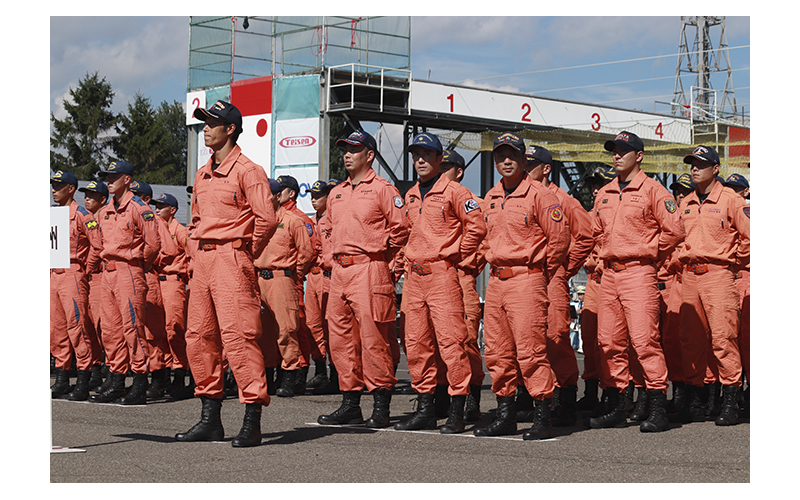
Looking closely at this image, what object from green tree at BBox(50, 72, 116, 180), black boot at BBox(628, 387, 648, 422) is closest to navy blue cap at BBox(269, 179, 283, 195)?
black boot at BBox(628, 387, 648, 422)

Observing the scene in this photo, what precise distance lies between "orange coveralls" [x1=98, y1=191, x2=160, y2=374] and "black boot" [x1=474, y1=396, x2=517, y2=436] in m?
3.97

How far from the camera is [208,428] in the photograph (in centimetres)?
705

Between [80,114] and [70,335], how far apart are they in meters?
55.0

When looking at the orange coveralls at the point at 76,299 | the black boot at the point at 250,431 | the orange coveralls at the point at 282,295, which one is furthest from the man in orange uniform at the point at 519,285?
the orange coveralls at the point at 76,299

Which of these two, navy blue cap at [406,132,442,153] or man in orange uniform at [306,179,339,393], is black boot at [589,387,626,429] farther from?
man in orange uniform at [306,179,339,393]

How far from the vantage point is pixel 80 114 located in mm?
61906

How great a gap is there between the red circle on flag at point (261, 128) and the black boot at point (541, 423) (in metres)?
18.4

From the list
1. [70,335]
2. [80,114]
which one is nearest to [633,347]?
[70,335]

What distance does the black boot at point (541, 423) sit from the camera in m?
7.26

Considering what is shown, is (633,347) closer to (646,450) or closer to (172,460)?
(646,450)

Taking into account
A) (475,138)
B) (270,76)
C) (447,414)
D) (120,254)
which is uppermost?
(270,76)

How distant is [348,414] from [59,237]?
2901 mm

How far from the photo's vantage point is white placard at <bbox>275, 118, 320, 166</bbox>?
24.0 meters

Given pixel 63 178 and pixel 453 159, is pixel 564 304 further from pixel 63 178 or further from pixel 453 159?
pixel 63 178
